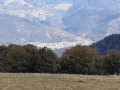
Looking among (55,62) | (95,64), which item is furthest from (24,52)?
(95,64)

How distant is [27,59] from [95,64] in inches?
611

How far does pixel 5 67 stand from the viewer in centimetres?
6131

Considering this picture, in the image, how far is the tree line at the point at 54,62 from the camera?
200 ft

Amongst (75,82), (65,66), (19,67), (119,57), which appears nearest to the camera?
(75,82)

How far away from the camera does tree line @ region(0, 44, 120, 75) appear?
61062 mm

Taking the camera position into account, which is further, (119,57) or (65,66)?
(119,57)

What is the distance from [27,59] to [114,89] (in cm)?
3745

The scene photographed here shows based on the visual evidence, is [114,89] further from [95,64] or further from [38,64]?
[95,64]

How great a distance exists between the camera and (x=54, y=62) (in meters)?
62.0

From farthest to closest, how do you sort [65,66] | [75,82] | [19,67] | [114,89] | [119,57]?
[119,57] → [65,66] → [19,67] → [75,82] → [114,89]

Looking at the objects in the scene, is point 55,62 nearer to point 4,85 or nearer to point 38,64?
point 38,64

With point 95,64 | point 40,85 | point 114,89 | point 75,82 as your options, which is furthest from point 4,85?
point 95,64

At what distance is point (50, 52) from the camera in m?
63.4

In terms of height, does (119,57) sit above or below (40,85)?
above
